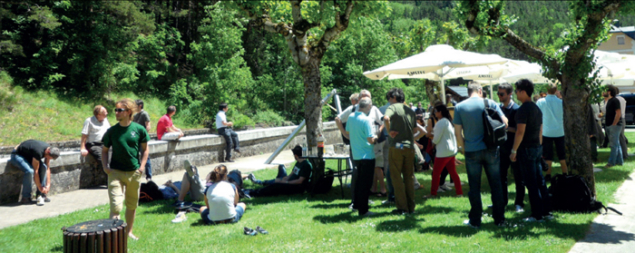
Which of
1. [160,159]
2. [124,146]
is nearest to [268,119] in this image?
[160,159]

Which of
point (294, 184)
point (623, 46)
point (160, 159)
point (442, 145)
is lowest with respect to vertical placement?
point (294, 184)

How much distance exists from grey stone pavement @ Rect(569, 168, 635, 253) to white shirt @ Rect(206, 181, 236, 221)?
427cm

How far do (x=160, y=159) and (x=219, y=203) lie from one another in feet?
16.9

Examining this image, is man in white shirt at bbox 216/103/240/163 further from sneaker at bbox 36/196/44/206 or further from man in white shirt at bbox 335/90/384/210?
man in white shirt at bbox 335/90/384/210

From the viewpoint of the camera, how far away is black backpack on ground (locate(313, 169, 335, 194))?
859cm

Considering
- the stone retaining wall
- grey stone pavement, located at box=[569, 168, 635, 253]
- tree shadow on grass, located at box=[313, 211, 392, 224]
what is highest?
the stone retaining wall

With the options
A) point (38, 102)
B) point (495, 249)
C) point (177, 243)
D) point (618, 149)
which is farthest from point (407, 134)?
point (38, 102)

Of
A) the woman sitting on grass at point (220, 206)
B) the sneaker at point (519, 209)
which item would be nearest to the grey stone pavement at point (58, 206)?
the woman sitting on grass at point (220, 206)

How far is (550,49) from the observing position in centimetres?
763

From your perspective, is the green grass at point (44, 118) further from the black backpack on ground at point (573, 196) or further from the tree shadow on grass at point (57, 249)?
the black backpack on ground at point (573, 196)

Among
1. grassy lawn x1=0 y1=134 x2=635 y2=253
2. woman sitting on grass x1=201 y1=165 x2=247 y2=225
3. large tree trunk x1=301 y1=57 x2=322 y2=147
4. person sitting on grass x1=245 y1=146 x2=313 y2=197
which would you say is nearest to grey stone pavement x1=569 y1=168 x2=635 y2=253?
grassy lawn x1=0 y1=134 x2=635 y2=253

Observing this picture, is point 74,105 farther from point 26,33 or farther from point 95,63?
point 26,33

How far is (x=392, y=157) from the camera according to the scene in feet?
22.1

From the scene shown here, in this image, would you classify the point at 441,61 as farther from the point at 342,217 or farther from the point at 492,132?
the point at 342,217
